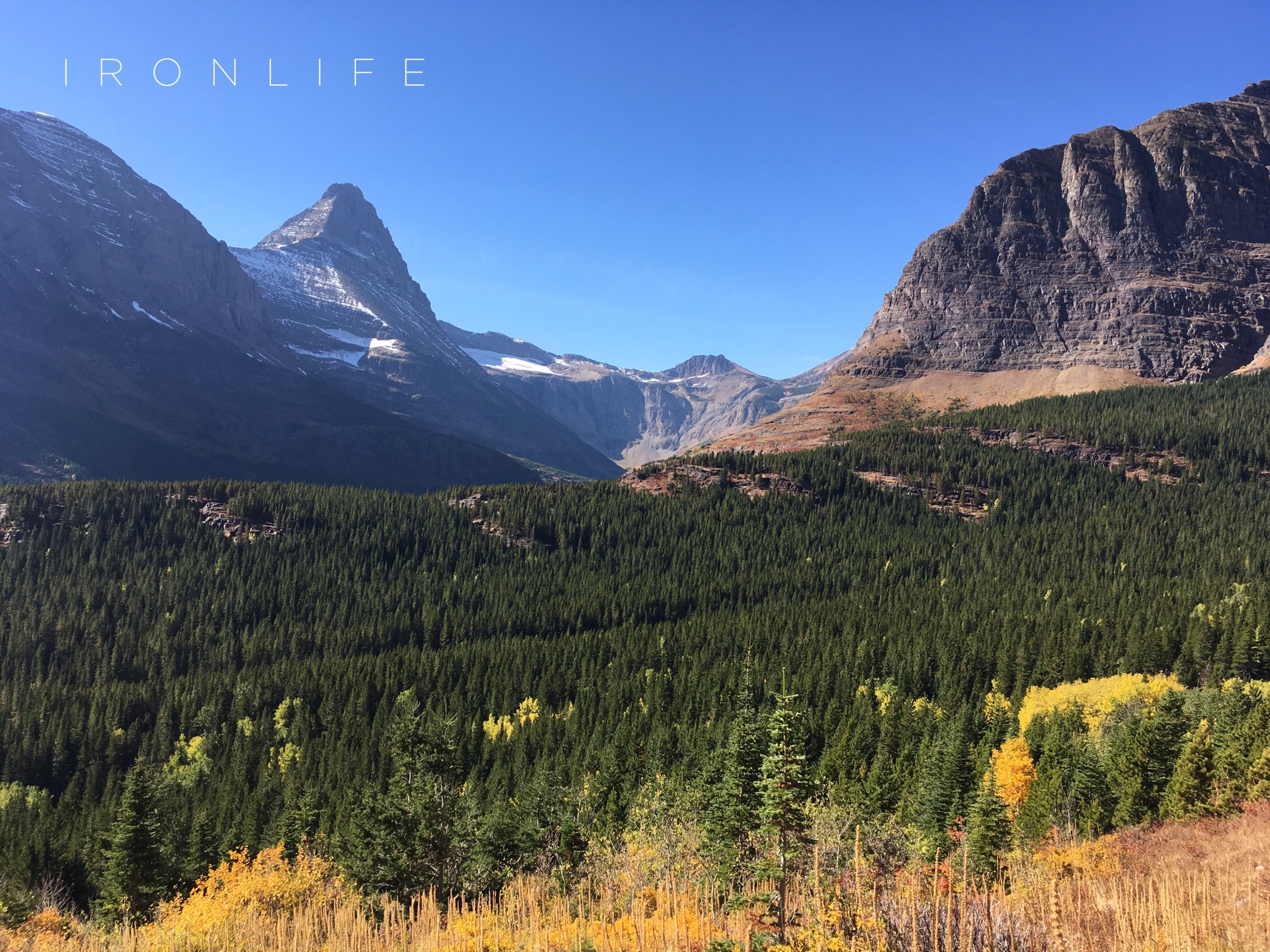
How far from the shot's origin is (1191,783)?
42.1 meters

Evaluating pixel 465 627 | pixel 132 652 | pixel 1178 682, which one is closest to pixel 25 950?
pixel 1178 682

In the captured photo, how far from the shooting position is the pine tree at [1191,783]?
41.2 metres

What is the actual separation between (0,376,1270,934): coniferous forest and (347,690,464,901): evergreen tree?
18 centimetres

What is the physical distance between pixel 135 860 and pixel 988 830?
57678 mm

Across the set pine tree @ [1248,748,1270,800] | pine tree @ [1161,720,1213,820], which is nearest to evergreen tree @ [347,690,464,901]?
pine tree @ [1161,720,1213,820]

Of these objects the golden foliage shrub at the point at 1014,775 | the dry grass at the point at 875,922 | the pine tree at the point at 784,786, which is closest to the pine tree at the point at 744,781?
the pine tree at the point at 784,786

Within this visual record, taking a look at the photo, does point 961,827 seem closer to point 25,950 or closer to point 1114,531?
point 25,950

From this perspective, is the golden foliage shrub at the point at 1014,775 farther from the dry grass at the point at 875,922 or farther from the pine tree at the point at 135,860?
the pine tree at the point at 135,860

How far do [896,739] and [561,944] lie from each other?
6246 cm

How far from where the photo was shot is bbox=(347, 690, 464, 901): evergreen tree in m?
36.5

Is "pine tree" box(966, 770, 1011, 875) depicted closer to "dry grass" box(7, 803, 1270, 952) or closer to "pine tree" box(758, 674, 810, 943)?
"dry grass" box(7, 803, 1270, 952)

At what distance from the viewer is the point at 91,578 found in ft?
500

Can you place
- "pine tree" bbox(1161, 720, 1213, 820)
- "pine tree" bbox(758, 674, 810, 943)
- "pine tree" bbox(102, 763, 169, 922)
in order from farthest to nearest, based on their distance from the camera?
"pine tree" bbox(102, 763, 169, 922)
"pine tree" bbox(1161, 720, 1213, 820)
"pine tree" bbox(758, 674, 810, 943)

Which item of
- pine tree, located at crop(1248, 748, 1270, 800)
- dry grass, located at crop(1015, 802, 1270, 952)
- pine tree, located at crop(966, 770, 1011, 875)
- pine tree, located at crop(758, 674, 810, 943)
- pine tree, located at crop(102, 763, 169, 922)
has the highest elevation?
dry grass, located at crop(1015, 802, 1270, 952)
